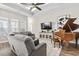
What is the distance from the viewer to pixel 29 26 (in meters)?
2.56

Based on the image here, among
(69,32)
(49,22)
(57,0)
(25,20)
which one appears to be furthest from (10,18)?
(69,32)

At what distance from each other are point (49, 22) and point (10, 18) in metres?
0.90

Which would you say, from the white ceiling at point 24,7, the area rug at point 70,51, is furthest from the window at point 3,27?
the area rug at point 70,51

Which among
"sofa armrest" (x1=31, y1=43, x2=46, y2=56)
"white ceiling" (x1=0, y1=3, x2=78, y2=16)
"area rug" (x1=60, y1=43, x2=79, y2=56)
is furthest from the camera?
"area rug" (x1=60, y1=43, x2=79, y2=56)

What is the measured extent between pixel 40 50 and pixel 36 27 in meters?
0.56

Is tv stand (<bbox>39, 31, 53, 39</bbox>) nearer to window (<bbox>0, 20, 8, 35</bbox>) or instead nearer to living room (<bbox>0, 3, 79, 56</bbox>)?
living room (<bbox>0, 3, 79, 56</bbox>)

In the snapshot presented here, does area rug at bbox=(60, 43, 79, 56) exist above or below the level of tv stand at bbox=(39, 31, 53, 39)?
below

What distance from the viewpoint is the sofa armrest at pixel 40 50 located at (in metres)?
2.34

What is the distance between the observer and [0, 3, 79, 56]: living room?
2434 millimetres

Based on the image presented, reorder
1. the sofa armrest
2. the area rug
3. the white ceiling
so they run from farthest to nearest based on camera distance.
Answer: the area rug, the white ceiling, the sofa armrest

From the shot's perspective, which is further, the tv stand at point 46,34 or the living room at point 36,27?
the tv stand at point 46,34

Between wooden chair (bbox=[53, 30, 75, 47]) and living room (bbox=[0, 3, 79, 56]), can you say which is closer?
living room (bbox=[0, 3, 79, 56])

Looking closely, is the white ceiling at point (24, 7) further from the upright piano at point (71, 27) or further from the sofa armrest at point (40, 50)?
the sofa armrest at point (40, 50)

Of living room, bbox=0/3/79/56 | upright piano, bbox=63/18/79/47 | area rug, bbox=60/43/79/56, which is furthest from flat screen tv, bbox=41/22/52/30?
area rug, bbox=60/43/79/56
